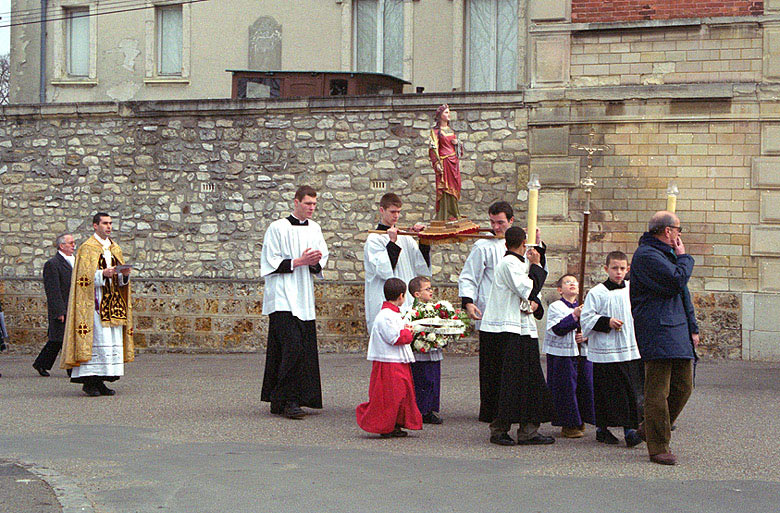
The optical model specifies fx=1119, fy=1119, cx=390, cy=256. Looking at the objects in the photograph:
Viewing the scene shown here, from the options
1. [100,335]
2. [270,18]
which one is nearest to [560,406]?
[100,335]

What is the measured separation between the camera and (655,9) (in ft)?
50.9

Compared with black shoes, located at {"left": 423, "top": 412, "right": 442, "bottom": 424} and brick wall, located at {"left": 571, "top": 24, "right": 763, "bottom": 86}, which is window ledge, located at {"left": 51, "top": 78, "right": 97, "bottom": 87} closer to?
brick wall, located at {"left": 571, "top": 24, "right": 763, "bottom": 86}

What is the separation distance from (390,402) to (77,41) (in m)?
19.1

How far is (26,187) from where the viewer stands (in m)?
18.2

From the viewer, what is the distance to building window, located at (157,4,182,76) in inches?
965

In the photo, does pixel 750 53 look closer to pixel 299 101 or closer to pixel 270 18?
pixel 299 101

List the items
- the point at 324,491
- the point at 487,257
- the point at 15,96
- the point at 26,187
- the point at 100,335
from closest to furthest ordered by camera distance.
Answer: the point at 324,491, the point at 487,257, the point at 100,335, the point at 26,187, the point at 15,96

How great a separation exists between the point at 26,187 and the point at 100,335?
24.0 feet

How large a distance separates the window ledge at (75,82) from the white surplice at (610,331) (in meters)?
18.7

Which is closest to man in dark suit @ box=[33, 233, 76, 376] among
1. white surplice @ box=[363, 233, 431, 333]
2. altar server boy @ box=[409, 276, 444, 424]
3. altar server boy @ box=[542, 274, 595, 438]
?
white surplice @ box=[363, 233, 431, 333]

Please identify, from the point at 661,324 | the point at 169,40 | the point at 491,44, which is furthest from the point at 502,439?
the point at 169,40

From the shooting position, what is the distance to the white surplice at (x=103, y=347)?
455 inches

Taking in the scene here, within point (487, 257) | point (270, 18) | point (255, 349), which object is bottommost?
point (255, 349)

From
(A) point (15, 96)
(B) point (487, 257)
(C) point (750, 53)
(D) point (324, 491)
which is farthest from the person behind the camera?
(A) point (15, 96)
